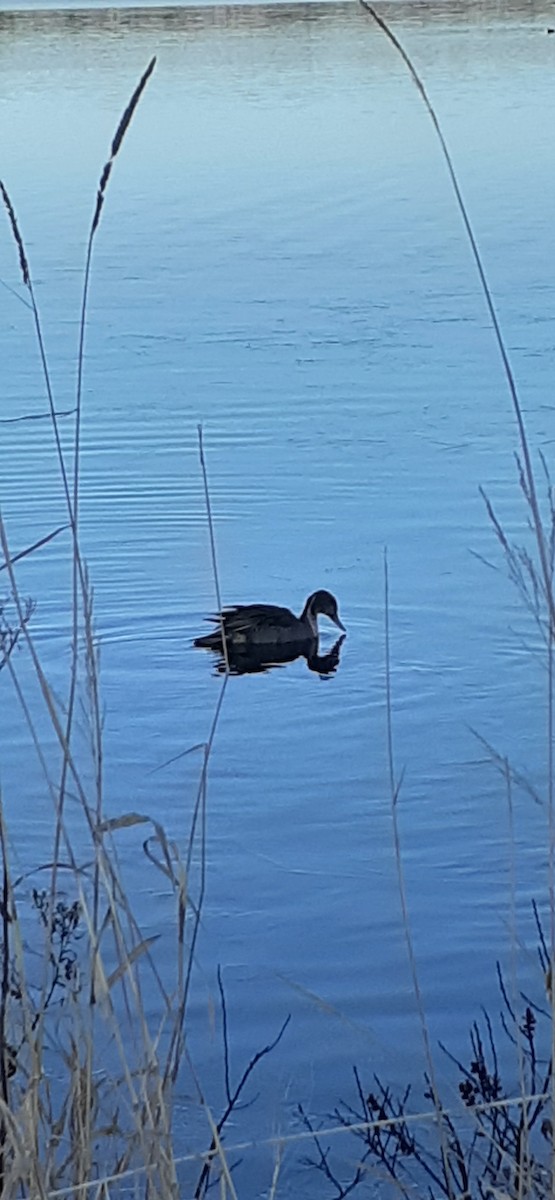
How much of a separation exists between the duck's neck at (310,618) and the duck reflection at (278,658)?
34 mm

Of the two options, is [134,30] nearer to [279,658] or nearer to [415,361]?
[415,361]

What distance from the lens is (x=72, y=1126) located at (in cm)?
241

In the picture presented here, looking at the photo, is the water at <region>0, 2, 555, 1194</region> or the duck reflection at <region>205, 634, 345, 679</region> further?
the duck reflection at <region>205, 634, 345, 679</region>

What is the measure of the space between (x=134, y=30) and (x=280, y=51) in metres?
3.19

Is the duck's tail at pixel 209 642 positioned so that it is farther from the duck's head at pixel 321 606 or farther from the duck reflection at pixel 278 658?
the duck's head at pixel 321 606

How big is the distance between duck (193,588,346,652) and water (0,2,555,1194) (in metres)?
0.12

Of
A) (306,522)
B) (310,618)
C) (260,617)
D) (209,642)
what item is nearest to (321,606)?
(310,618)

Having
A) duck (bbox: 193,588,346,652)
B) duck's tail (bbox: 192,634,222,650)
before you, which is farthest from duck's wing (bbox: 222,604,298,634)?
duck's tail (bbox: 192,634,222,650)

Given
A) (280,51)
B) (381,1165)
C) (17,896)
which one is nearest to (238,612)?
(17,896)

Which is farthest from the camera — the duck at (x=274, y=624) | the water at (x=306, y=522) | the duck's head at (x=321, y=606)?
the duck's head at (x=321, y=606)

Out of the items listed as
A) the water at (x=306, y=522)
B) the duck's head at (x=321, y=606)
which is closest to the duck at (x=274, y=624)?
the duck's head at (x=321, y=606)

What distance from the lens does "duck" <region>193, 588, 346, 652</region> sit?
6.23 m

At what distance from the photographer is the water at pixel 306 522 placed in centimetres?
433

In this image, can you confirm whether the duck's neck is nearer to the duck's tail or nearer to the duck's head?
the duck's head
